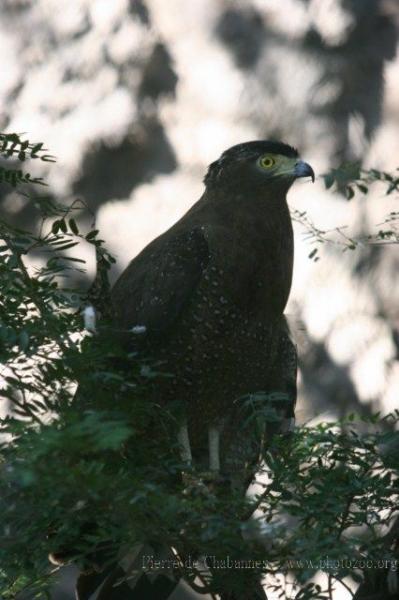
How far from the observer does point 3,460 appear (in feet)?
6.01

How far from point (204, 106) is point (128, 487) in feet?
10.2

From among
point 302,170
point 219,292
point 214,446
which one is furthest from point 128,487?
point 302,170

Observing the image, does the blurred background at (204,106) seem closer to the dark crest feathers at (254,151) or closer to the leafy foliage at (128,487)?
the dark crest feathers at (254,151)

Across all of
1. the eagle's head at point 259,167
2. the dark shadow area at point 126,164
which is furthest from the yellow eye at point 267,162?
the dark shadow area at point 126,164

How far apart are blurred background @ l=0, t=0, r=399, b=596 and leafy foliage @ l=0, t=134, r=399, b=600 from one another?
7.10 ft

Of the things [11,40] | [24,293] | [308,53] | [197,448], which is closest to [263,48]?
[308,53]

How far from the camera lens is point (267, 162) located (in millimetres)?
3131

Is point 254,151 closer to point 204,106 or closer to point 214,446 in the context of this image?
point 214,446

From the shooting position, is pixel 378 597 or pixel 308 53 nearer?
pixel 378 597

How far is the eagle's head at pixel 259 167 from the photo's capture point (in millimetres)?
3111

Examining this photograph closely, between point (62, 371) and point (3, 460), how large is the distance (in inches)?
7.1

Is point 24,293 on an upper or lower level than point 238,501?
upper

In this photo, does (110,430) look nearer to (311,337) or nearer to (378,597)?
(378,597)

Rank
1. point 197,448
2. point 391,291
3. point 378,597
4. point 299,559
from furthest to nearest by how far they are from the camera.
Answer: point 391,291
point 197,448
point 378,597
point 299,559
